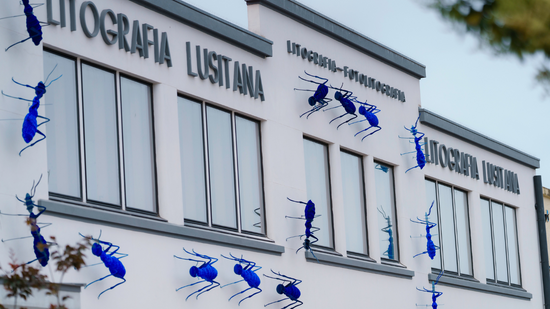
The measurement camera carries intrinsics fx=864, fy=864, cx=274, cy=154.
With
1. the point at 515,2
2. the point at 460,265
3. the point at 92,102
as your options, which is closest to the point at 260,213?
the point at 92,102

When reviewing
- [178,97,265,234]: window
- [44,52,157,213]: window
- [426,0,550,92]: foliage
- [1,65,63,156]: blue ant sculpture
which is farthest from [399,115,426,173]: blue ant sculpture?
[426,0,550,92]: foliage

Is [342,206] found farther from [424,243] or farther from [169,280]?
[169,280]

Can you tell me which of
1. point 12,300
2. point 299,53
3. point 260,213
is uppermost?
point 299,53

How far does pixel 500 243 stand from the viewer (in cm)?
2395

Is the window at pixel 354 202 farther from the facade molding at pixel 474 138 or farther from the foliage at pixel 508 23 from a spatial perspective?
the foliage at pixel 508 23

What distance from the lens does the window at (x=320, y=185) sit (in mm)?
16797

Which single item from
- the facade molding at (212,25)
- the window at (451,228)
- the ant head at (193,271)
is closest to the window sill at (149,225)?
the ant head at (193,271)

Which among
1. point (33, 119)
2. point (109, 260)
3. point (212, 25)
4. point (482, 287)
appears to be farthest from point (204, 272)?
point (482, 287)

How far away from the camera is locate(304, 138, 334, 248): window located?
1680 cm

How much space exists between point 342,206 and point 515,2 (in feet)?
45.0

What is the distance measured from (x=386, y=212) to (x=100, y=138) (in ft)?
28.4

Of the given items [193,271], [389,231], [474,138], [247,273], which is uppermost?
[474,138]

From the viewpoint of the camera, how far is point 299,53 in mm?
16922

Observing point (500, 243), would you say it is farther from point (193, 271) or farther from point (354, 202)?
point (193, 271)
